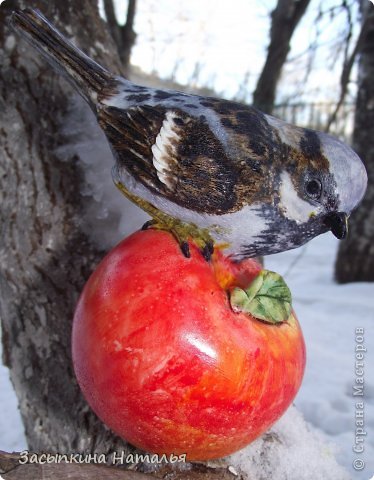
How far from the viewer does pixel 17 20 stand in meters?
0.86

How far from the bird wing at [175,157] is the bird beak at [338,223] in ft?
0.57

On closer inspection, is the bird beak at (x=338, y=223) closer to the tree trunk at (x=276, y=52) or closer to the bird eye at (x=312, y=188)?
the bird eye at (x=312, y=188)

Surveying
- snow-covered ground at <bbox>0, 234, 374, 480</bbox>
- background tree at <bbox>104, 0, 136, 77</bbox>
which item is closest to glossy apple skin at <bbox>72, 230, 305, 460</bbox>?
snow-covered ground at <bbox>0, 234, 374, 480</bbox>

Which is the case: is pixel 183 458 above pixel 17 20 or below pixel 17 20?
below

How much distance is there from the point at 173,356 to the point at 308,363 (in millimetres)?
1680

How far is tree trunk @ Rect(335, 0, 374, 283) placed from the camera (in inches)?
116

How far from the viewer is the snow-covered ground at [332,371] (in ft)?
5.62

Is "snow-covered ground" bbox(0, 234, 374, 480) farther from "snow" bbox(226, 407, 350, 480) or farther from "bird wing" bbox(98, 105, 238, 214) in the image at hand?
"bird wing" bbox(98, 105, 238, 214)

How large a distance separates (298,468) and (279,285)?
0.40 m

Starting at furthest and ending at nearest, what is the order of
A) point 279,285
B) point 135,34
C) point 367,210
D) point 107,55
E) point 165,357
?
point 367,210 < point 135,34 < point 107,55 < point 279,285 < point 165,357

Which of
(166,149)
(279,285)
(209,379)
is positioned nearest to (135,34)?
(166,149)

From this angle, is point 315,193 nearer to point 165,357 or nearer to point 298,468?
point 165,357

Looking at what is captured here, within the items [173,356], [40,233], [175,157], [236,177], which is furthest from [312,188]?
[40,233]

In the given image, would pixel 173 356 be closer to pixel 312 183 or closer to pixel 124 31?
pixel 312 183
